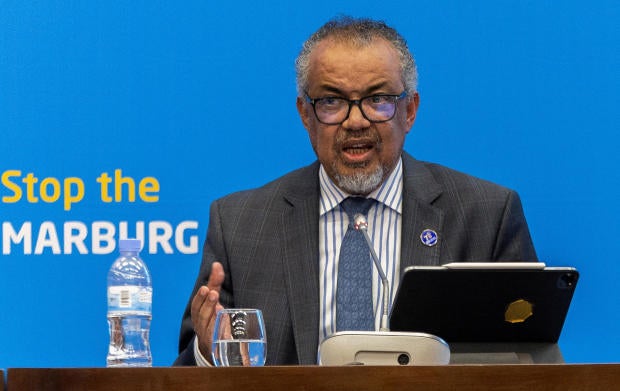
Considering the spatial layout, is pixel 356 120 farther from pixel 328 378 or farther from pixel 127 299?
pixel 328 378

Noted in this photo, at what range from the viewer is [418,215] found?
2912 millimetres

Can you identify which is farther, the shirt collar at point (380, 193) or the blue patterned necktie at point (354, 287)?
the shirt collar at point (380, 193)

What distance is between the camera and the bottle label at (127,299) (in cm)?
255

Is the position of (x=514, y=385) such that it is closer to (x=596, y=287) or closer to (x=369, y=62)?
(x=369, y=62)

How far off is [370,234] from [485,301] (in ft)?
2.63

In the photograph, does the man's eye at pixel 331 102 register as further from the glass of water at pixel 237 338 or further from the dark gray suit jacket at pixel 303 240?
the glass of water at pixel 237 338

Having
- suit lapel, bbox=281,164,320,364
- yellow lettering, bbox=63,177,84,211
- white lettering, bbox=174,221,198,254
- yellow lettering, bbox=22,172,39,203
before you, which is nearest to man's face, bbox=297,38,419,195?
suit lapel, bbox=281,164,320,364

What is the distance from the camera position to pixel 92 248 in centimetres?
327

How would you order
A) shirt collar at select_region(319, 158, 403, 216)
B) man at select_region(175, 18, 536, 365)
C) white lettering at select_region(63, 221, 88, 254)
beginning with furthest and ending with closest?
white lettering at select_region(63, 221, 88, 254) → shirt collar at select_region(319, 158, 403, 216) → man at select_region(175, 18, 536, 365)

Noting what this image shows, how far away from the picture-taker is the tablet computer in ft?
6.94

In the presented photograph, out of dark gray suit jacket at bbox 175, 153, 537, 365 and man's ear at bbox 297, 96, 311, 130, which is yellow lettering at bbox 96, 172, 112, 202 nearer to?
dark gray suit jacket at bbox 175, 153, 537, 365

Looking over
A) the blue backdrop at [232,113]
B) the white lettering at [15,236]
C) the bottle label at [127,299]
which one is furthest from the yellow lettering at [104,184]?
the bottle label at [127,299]

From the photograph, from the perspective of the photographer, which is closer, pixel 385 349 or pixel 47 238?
pixel 385 349

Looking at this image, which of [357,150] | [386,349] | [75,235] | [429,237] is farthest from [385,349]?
[75,235]
